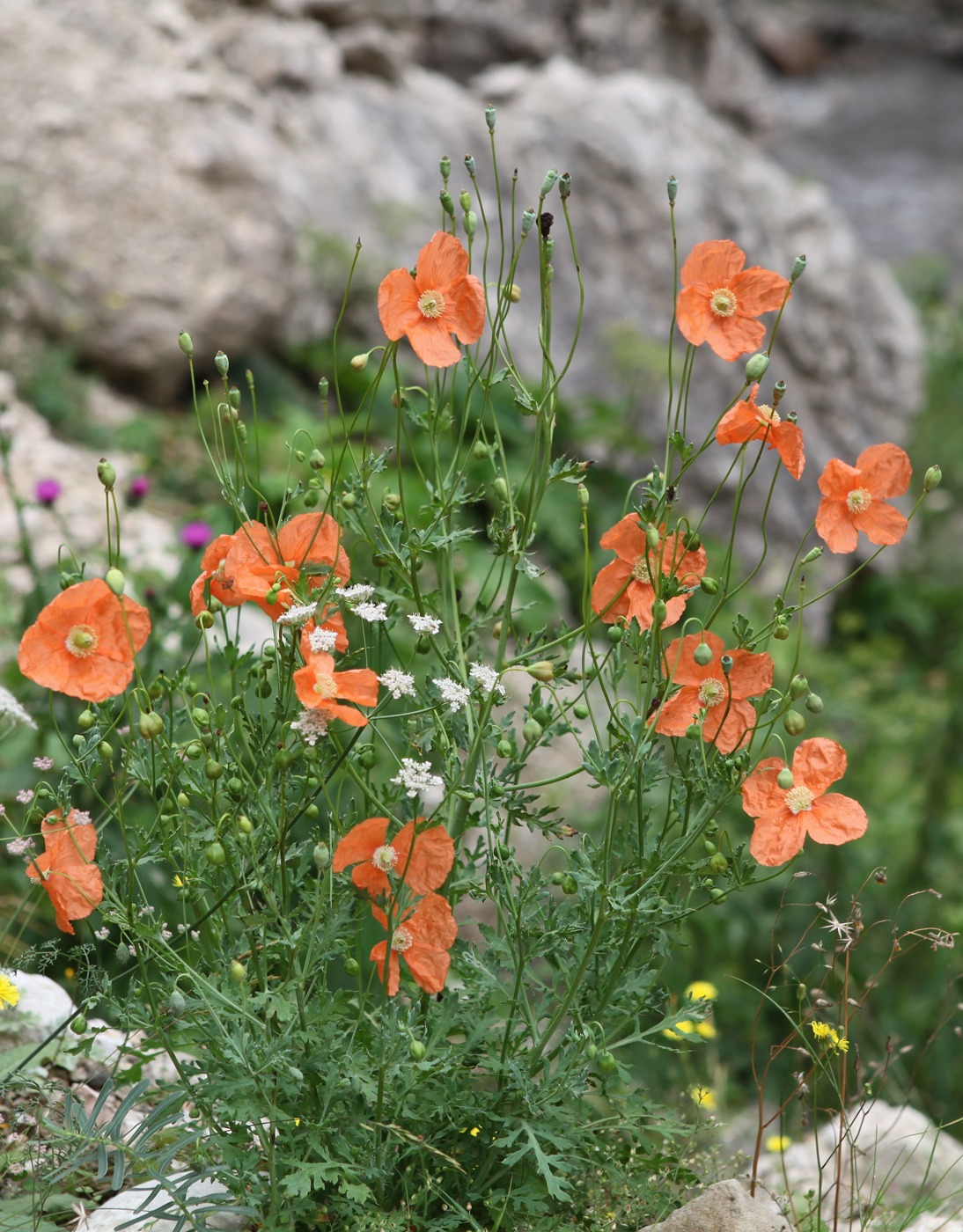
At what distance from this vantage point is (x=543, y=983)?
1.30m

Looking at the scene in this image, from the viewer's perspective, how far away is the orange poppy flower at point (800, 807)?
1.19 metres

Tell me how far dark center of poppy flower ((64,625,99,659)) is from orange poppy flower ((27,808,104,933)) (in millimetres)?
175

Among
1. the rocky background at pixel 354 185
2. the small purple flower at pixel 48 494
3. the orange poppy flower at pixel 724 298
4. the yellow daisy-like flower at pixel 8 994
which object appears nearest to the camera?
the orange poppy flower at pixel 724 298

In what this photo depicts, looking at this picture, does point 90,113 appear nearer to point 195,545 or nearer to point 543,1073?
point 195,545

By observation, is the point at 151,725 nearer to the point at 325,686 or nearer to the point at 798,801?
the point at 325,686

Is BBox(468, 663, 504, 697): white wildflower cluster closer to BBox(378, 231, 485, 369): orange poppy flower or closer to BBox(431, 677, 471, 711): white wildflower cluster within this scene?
BBox(431, 677, 471, 711): white wildflower cluster

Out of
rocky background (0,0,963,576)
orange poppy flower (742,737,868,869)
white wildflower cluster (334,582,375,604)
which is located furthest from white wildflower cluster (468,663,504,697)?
rocky background (0,0,963,576)

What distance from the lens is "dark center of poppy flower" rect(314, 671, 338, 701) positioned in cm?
110

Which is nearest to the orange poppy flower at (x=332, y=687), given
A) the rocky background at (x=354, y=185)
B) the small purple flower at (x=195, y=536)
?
the small purple flower at (x=195, y=536)

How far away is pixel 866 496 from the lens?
1329 millimetres

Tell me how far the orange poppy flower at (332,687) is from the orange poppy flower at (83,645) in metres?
0.18

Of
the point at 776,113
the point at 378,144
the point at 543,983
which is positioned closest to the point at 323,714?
the point at 543,983

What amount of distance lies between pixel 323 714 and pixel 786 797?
19.0 inches

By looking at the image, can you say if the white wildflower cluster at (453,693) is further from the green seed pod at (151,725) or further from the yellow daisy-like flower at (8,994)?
the yellow daisy-like flower at (8,994)
